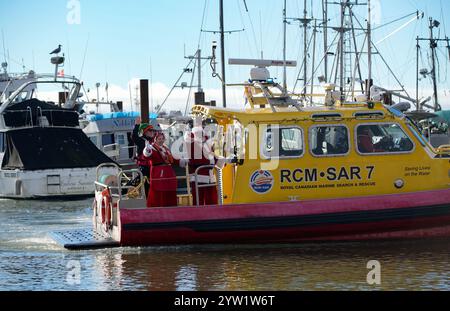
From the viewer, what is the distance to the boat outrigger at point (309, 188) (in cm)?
1169

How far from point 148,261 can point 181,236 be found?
59cm

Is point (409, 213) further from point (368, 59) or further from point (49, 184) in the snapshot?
point (368, 59)

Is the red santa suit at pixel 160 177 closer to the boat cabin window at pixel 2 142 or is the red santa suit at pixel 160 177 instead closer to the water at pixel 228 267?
the water at pixel 228 267

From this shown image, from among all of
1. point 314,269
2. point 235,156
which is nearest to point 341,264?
point 314,269

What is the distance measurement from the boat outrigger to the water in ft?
0.65

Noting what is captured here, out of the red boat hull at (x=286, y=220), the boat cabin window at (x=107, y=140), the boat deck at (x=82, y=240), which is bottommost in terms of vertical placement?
the boat deck at (x=82, y=240)

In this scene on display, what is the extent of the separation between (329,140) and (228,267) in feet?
7.75

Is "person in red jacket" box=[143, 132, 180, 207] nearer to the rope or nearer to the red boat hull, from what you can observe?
the red boat hull

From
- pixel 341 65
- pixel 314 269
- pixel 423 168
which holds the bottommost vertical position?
pixel 314 269

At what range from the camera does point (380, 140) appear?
12.1 meters

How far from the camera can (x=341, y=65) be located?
29.4 m

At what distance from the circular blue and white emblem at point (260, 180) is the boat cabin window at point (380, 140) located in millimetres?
1339

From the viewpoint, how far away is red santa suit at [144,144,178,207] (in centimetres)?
1180

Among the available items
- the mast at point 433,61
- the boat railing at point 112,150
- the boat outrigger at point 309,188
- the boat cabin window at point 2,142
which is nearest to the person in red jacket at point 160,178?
the boat outrigger at point 309,188
